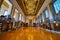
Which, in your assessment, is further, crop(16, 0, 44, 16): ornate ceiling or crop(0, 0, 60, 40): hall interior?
crop(16, 0, 44, 16): ornate ceiling

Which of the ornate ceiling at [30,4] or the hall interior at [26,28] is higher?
the ornate ceiling at [30,4]

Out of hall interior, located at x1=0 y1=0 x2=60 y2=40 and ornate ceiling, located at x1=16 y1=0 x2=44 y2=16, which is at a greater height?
ornate ceiling, located at x1=16 y1=0 x2=44 y2=16

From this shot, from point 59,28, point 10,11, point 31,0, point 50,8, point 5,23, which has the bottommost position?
point 59,28

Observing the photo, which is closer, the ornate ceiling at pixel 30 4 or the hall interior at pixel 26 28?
the hall interior at pixel 26 28

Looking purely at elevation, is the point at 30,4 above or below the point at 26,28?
above

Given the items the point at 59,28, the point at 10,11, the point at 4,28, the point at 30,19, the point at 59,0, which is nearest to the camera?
the point at 4,28

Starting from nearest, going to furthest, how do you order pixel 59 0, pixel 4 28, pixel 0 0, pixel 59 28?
pixel 0 0 < pixel 4 28 < pixel 59 28 < pixel 59 0

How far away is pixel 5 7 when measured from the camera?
A: 10.3 m

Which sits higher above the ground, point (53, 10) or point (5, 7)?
point (5, 7)

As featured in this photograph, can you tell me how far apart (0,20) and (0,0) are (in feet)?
3.89

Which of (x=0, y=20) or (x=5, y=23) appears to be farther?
(x=5, y=23)

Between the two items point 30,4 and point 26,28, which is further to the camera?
point 30,4

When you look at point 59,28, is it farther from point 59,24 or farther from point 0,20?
point 0,20

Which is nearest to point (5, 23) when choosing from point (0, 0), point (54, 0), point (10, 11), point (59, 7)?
point (0, 0)
